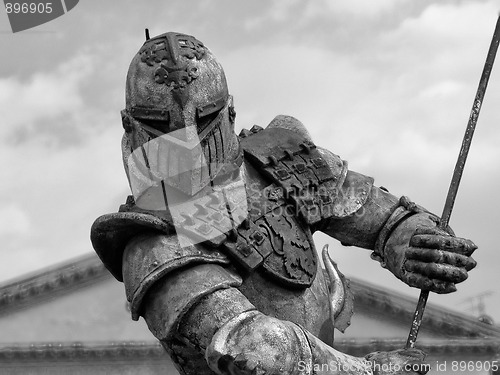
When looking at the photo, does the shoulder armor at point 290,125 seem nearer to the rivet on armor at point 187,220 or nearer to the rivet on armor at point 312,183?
the rivet on armor at point 312,183

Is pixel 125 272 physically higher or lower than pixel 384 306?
higher

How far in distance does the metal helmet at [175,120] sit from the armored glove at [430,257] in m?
0.87

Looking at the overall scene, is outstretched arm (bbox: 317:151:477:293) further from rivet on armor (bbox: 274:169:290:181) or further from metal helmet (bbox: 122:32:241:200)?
metal helmet (bbox: 122:32:241:200)

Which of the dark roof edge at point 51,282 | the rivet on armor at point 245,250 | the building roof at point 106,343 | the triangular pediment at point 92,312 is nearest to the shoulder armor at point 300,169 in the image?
the rivet on armor at point 245,250

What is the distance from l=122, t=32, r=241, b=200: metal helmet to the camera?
6.00 metres

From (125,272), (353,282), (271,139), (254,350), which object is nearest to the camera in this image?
(254,350)

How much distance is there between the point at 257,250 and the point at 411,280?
2.24 ft

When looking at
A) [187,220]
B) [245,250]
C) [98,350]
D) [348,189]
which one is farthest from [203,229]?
[98,350]

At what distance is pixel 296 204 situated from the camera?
20.7 feet

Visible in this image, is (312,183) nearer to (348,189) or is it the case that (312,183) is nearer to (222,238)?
(348,189)

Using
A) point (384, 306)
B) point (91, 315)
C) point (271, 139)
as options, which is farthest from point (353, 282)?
point (271, 139)

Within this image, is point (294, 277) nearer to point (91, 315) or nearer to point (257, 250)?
point (257, 250)

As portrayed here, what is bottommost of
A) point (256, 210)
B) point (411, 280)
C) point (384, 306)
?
point (384, 306)

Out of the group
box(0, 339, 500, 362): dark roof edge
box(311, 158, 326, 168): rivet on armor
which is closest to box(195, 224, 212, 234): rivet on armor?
box(311, 158, 326, 168): rivet on armor
